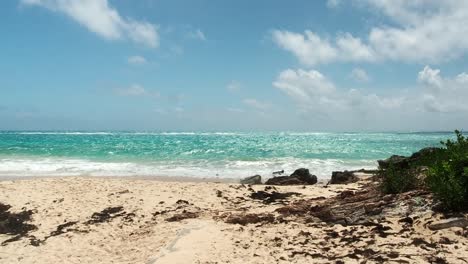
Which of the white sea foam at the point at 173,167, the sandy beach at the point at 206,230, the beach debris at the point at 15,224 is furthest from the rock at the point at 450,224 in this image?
the white sea foam at the point at 173,167

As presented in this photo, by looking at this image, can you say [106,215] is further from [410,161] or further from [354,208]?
[410,161]

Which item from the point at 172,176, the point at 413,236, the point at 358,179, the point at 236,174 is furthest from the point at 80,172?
the point at 413,236

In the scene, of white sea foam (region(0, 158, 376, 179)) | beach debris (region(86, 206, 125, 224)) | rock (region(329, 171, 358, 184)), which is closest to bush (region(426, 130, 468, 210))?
rock (region(329, 171, 358, 184))

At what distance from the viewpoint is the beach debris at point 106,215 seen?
11273 millimetres

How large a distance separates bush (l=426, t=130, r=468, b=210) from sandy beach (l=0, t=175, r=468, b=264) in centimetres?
42

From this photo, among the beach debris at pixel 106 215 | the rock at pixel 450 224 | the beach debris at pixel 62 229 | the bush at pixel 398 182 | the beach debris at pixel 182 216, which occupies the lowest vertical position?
the beach debris at pixel 62 229

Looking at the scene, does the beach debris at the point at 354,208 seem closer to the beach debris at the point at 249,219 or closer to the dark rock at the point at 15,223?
the beach debris at the point at 249,219

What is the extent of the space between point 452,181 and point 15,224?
10.9m

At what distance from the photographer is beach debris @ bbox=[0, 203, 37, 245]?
1056 centimetres

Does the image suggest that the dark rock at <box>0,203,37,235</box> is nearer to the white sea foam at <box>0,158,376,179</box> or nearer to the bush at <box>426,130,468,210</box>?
the bush at <box>426,130,468,210</box>

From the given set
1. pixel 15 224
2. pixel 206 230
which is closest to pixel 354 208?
pixel 206 230

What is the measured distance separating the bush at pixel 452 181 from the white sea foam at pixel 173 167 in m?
14.5

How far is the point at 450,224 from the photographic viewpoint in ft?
23.8

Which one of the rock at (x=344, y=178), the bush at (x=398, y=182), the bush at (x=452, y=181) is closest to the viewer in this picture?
the bush at (x=452, y=181)
